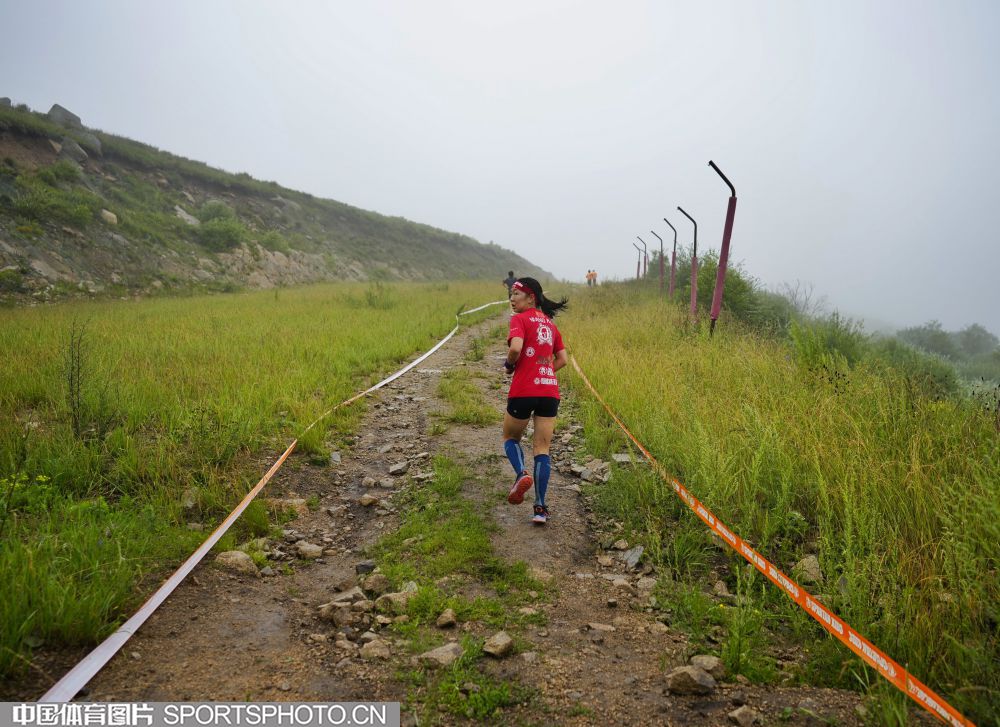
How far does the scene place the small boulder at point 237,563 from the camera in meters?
3.42

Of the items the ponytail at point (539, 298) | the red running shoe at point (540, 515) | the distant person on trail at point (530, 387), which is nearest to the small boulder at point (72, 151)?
the ponytail at point (539, 298)

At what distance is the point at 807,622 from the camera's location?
9.04ft

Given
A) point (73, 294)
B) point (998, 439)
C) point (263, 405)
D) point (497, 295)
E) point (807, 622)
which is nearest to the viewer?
point (807, 622)

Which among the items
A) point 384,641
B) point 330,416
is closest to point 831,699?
point 384,641

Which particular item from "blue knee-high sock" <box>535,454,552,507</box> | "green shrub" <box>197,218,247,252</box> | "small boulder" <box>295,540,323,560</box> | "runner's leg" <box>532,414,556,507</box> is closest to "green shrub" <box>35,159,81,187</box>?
"green shrub" <box>197,218,247,252</box>

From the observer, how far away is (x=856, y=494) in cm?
354

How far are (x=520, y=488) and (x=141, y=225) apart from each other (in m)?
23.8

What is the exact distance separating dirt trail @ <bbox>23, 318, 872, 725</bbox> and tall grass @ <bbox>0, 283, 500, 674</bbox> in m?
0.38

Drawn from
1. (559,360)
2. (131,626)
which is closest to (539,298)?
(559,360)

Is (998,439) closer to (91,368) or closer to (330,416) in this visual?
(330,416)

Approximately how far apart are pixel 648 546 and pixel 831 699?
1464 mm

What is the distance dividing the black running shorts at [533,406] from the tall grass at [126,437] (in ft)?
7.43

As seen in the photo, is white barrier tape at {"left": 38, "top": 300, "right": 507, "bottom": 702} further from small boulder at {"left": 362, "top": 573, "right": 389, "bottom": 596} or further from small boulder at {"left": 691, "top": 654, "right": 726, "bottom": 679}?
small boulder at {"left": 691, "top": 654, "right": 726, "bottom": 679}

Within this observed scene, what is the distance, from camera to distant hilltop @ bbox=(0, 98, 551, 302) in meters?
16.6
